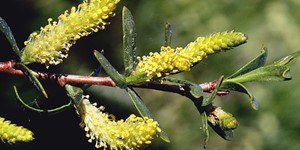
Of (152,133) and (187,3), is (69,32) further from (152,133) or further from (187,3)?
(187,3)

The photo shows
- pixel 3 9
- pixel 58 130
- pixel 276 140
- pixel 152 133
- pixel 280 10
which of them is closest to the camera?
pixel 152 133

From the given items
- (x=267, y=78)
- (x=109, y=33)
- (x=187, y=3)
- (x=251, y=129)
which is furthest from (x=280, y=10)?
(x=267, y=78)

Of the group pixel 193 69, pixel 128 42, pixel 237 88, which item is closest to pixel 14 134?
pixel 128 42

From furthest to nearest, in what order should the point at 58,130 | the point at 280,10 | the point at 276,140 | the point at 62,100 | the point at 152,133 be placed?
the point at 280,10 < the point at 276,140 < the point at 58,130 < the point at 62,100 < the point at 152,133

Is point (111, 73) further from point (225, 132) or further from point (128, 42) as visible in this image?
point (225, 132)

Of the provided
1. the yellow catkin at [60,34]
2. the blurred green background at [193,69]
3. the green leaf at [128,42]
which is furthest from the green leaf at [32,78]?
the blurred green background at [193,69]
